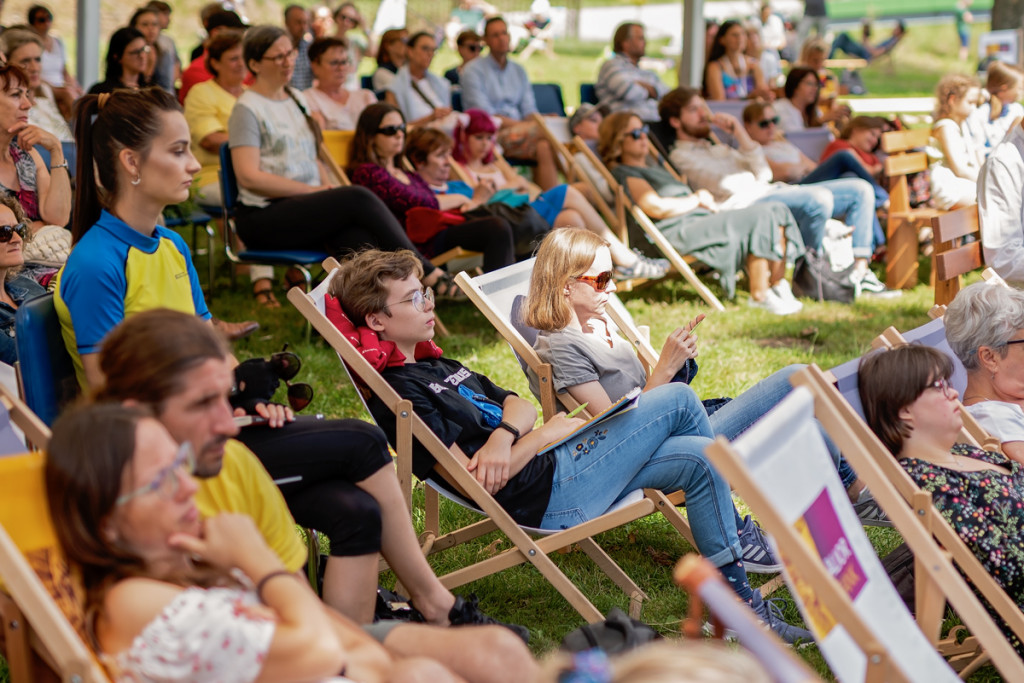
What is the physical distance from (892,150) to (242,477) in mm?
6659

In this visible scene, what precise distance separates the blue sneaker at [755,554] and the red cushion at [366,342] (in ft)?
3.83

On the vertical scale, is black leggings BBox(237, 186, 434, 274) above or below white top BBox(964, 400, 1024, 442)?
above

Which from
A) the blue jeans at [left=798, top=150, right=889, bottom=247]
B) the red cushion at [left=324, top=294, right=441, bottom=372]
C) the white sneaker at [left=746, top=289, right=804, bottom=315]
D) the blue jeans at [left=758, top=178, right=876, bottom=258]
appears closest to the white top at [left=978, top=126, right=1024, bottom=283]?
the white sneaker at [left=746, top=289, right=804, bottom=315]

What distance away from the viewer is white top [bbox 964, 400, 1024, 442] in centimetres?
339

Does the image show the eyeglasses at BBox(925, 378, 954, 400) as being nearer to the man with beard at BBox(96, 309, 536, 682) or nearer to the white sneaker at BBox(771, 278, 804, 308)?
the man with beard at BBox(96, 309, 536, 682)

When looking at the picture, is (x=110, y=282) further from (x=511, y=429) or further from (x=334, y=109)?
(x=334, y=109)

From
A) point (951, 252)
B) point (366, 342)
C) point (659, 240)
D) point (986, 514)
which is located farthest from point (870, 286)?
point (366, 342)

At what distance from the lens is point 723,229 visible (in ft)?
22.6

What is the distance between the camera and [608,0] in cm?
3080

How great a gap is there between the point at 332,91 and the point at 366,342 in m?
4.52

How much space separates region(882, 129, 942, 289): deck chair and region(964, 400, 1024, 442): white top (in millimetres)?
4247

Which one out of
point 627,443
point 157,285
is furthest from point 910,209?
point 157,285

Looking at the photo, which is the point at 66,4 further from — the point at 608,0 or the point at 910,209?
the point at 910,209

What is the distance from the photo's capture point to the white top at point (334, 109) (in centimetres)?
714
